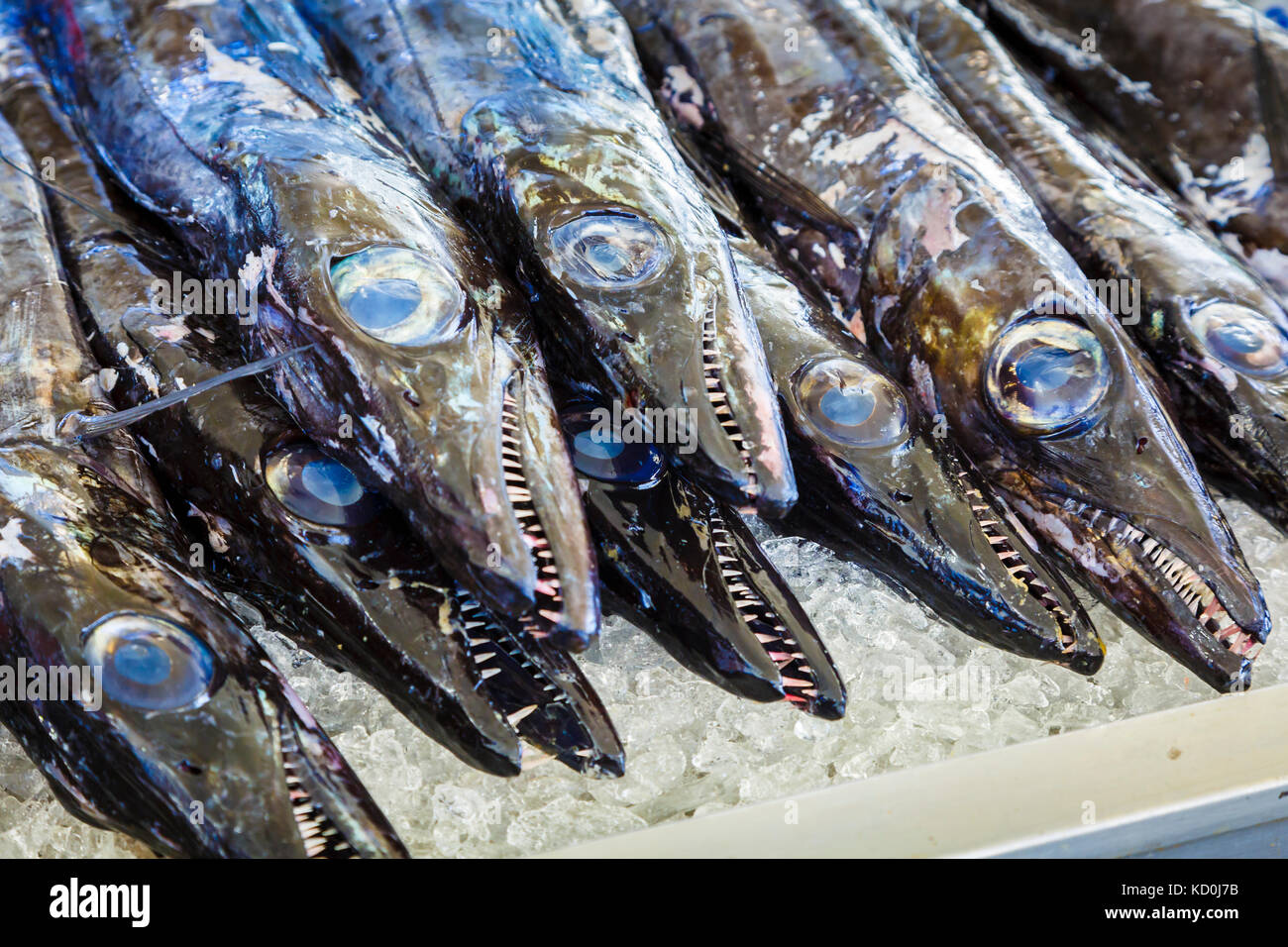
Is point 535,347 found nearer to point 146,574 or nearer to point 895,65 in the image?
point 146,574

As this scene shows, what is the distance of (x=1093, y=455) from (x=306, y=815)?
1439mm

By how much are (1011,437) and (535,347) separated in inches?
35.3

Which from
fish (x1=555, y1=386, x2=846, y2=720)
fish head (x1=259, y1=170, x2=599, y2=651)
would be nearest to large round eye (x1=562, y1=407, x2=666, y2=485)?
fish (x1=555, y1=386, x2=846, y2=720)

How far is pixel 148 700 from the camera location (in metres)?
1.41

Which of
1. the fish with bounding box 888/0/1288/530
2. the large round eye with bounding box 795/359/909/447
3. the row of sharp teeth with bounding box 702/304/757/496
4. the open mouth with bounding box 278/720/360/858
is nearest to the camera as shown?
the open mouth with bounding box 278/720/360/858

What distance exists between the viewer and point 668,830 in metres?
1.40

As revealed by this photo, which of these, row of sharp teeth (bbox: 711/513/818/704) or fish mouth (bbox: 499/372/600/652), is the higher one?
fish mouth (bbox: 499/372/600/652)

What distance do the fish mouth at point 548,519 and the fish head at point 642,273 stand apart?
0.19 metres

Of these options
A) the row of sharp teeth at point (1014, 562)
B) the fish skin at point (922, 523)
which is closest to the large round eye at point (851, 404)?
the fish skin at point (922, 523)

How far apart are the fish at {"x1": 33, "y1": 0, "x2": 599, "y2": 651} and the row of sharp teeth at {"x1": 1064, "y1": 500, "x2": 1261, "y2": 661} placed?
971 mm

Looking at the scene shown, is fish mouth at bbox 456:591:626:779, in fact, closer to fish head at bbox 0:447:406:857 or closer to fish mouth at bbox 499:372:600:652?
fish mouth at bbox 499:372:600:652

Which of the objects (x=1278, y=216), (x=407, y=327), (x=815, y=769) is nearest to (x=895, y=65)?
(x=1278, y=216)

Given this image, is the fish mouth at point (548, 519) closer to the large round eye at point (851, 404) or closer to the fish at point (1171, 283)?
the large round eye at point (851, 404)

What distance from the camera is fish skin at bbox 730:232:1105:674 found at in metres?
1.71
